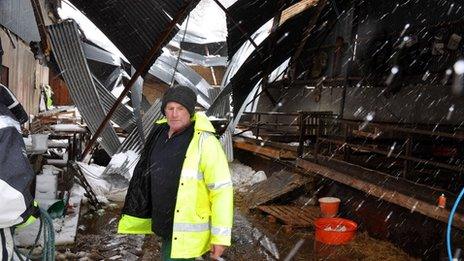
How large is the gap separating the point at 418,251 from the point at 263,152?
5605mm

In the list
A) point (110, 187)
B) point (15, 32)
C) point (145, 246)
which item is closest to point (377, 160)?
point (145, 246)

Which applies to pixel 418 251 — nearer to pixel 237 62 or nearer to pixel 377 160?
pixel 377 160

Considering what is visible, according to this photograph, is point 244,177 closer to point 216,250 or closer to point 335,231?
point 335,231

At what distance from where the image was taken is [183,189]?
3014 millimetres

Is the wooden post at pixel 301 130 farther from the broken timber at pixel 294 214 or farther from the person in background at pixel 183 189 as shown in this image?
the person in background at pixel 183 189

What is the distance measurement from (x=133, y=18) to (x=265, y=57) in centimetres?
417

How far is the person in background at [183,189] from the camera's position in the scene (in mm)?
2982

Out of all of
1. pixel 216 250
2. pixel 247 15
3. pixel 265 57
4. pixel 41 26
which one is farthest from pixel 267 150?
pixel 216 250

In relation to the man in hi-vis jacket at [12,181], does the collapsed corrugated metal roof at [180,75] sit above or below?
above

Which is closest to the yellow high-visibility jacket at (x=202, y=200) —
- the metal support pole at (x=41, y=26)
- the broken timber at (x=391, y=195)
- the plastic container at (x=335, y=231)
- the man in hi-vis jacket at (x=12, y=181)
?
the man in hi-vis jacket at (x=12, y=181)

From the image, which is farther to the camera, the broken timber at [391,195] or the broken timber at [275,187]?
the broken timber at [275,187]

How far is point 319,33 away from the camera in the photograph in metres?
13.0

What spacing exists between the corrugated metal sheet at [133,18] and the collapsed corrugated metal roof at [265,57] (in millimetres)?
3144

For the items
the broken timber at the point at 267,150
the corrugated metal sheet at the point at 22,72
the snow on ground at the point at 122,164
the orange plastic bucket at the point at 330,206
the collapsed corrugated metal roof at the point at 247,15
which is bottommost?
the orange plastic bucket at the point at 330,206
